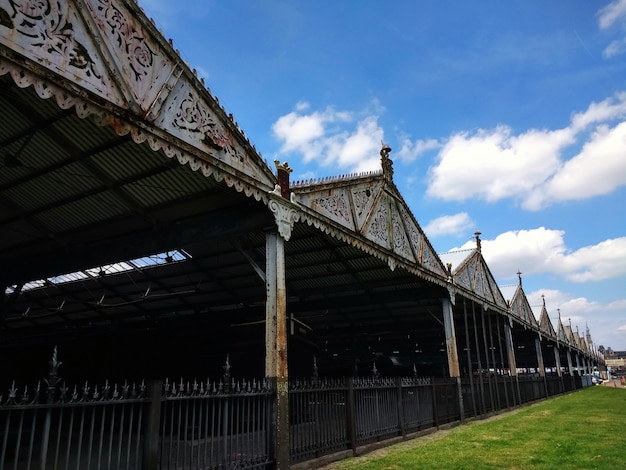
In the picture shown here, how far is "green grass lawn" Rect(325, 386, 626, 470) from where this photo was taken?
7914mm

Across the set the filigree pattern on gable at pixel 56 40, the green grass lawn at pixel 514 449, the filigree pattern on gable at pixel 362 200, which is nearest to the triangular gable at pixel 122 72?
the filigree pattern on gable at pixel 56 40

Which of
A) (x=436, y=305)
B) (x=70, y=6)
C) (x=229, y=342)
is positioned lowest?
(x=229, y=342)

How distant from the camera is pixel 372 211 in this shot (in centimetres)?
1205

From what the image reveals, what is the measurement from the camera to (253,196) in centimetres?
789

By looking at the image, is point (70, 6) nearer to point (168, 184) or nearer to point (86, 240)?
point (168, 184)

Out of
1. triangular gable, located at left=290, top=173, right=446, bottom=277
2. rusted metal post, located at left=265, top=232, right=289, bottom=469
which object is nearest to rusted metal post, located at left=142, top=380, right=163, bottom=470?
rusted metal post, located at left=265, top=232, right=289, bottom=469

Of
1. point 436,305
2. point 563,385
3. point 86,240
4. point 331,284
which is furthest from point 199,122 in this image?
point 563,385

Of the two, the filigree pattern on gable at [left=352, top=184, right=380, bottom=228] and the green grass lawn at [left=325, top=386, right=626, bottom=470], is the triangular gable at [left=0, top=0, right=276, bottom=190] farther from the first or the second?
the green grass lawn at [left=325, top=386, right=626, bottom=470]

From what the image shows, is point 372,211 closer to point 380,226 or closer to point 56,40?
point 380,226

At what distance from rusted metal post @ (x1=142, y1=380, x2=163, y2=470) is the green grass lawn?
3822mm

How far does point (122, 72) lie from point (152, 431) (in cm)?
433

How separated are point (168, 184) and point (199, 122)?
5.49 ft

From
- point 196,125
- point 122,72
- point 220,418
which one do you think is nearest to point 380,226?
point 196,125

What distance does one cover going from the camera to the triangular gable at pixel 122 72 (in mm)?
4703
